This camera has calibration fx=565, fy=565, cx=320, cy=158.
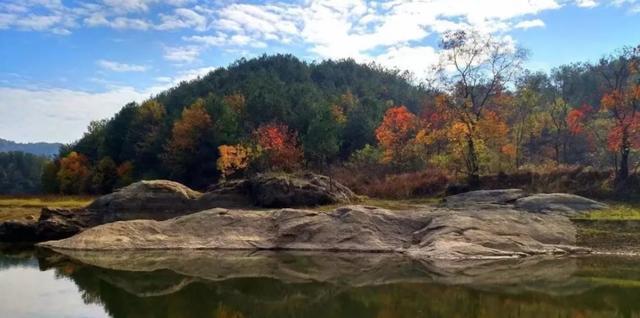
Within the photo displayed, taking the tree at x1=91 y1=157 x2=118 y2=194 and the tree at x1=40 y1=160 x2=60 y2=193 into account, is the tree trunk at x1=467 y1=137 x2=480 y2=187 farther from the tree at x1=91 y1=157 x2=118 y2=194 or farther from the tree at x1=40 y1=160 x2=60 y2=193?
the tree at x1=40 y1=160 x2=60 y2=193

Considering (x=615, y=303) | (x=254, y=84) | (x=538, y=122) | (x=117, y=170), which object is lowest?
(x=615, y=303)

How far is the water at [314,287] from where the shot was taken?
17719 millimetres

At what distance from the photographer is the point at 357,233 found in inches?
1261

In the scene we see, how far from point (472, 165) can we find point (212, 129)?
45672 mm

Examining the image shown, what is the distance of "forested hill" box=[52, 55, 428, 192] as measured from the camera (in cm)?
8144

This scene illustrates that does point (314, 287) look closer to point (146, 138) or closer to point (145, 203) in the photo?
point (145, 203)

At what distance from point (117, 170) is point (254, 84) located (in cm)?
3088

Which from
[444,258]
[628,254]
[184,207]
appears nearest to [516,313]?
[444,258]

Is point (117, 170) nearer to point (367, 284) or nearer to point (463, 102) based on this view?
point (463, 102)

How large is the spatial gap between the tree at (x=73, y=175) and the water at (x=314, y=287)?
2766 inches

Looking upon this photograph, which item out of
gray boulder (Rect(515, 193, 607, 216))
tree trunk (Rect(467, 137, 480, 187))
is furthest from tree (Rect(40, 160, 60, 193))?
gray boulder (Rect(515, 193, 607, 216))

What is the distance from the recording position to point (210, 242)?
3341 centimetres

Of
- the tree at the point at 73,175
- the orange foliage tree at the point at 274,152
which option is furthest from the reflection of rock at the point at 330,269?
the tree at the point at 73,175

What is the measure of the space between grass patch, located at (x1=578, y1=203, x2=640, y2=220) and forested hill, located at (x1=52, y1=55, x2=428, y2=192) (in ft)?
141
